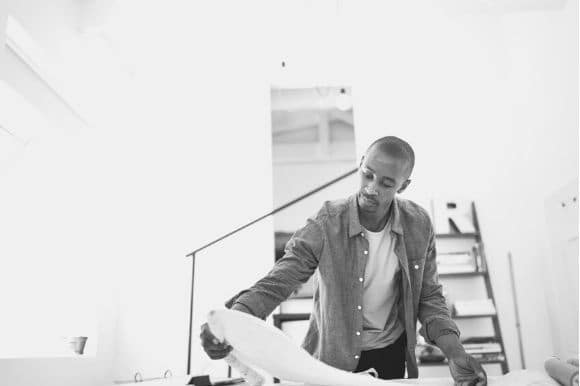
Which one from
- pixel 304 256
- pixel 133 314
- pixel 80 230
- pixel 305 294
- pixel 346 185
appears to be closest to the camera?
pixel 304 256

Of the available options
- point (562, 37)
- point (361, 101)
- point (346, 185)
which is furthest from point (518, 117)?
A: point (346, 185)

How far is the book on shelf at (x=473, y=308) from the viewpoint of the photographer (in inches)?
150

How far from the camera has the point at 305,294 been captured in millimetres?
5195

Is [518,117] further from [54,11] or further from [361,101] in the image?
[54,11]

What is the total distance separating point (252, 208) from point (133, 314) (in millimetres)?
1264

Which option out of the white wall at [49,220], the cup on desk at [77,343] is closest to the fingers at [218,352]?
the white wall at [49,220]

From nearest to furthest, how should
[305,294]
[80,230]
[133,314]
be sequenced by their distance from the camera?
1. [80,230]
2. [133,314]
3. [305,294]

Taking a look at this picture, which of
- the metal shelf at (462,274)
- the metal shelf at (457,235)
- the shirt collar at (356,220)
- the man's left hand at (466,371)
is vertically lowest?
the man's left hand at (466,371)

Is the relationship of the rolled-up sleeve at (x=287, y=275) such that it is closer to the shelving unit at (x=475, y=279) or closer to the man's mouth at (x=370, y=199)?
the man's mouth at (x=370, y=199)

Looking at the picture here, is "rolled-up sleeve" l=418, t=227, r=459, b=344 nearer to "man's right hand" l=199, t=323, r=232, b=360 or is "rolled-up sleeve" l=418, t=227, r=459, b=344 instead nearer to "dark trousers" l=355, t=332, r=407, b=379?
"dark trousers" l=355, t=332, r=407, b=379

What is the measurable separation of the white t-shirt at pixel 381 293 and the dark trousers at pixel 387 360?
0.02 meters

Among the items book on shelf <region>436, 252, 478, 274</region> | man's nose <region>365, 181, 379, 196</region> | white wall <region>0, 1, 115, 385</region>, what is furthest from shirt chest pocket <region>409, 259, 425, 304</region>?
book on shelf <region>436, 252, 478, 274</region>

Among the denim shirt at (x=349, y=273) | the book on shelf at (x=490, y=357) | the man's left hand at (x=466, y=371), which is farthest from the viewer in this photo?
the book on shelf at (x=490, y=357)

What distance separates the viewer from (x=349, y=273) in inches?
60.1
